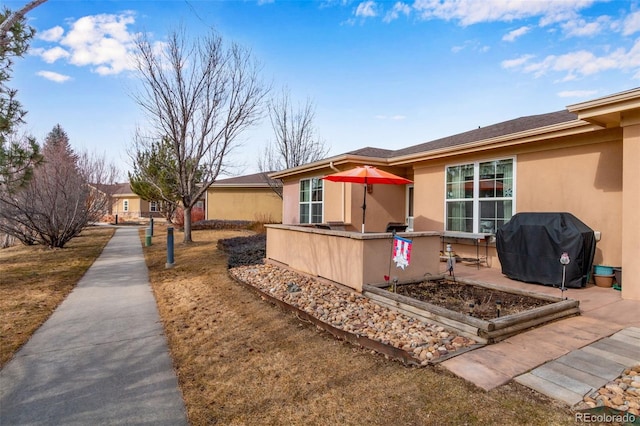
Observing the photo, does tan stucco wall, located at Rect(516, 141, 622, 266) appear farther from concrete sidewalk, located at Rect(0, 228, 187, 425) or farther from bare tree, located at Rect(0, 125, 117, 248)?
bare tree, located at Rect(0, 125, 117, 248)

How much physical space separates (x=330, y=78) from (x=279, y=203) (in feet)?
39.4

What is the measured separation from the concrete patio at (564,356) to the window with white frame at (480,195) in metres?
3.52

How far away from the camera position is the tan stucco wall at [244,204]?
81.1 feet

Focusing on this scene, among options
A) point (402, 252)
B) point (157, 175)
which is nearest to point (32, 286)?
point (402, 252)

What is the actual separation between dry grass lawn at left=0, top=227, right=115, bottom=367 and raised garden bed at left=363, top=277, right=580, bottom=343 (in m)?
4.78

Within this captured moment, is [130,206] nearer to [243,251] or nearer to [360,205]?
[243,251]

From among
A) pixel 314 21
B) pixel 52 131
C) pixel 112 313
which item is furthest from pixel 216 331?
pixel 52 131

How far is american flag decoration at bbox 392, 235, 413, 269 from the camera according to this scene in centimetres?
522

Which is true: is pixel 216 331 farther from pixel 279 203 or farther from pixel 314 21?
pixel 279 203

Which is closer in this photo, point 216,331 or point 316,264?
point 216,331

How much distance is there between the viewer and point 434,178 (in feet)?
31.7

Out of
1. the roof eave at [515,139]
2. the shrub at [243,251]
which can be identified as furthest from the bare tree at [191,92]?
the roof eave at [515,139]

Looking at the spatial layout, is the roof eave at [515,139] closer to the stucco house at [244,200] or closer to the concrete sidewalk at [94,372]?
the concrete sidewalk at [94,372]

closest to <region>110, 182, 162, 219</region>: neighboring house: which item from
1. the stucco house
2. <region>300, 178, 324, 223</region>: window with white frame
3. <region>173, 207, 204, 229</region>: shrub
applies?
the stucco house
